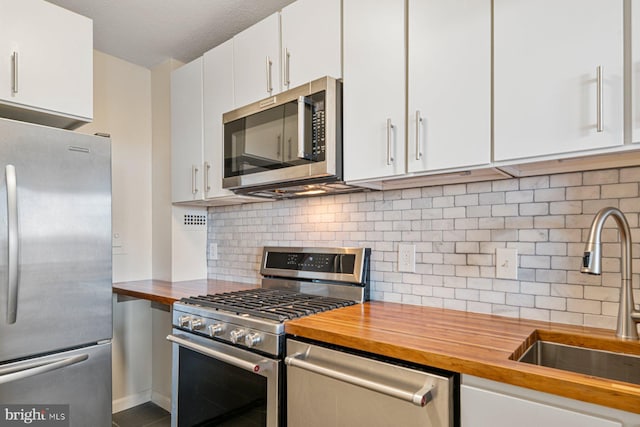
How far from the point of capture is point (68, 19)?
6.28 ft

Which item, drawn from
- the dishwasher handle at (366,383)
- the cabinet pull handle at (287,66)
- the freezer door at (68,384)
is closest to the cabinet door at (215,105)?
the cabinet pull handle at (287,66)

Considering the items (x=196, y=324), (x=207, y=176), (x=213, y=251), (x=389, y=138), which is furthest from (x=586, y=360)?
(x=213, y=251)

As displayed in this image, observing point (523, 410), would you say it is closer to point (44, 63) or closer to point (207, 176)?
point (207, 176)

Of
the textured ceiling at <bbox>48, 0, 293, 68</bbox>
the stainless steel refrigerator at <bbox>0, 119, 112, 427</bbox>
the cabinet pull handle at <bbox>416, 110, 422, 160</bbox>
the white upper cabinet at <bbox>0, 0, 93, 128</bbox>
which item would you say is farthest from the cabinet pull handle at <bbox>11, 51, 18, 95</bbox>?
the cabinet pull handle at <bbox>416, 110, 422, 160</bbox>

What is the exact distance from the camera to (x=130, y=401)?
8.86 feet

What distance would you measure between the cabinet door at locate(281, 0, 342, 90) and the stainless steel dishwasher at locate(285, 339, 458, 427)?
1.18 meters

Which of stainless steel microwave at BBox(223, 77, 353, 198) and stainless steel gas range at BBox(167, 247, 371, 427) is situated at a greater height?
stainless steel microwave at BBox(223, 77, 353, 198)

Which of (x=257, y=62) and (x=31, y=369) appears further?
(x=257, y=62)

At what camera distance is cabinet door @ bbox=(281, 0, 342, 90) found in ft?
5.56

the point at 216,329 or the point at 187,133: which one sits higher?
the point at 187,133

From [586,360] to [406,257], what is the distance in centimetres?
77

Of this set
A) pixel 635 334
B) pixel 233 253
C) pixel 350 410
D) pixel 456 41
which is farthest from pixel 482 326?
pixel 233 253

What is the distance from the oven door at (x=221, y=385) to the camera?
144 centimetres

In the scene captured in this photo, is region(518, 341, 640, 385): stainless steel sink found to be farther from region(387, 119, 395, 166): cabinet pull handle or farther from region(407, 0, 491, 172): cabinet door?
region(387, 119, 395, 166): cabinet pull handle
